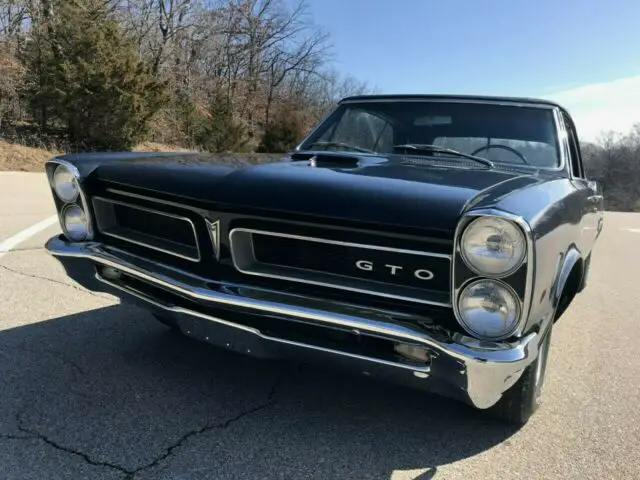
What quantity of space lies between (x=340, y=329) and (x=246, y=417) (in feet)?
2.61

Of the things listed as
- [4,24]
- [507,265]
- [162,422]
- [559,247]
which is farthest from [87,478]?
[4,24]

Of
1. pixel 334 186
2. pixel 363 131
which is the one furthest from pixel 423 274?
pixel 363 131

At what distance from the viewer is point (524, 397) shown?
94.8 inches

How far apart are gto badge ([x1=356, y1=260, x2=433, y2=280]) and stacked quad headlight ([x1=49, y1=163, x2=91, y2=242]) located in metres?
1.46

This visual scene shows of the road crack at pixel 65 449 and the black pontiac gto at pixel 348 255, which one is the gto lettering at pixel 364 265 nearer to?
the black pontiac gto at pixel 348 255

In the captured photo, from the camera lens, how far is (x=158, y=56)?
2834cm

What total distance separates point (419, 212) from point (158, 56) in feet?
96.1

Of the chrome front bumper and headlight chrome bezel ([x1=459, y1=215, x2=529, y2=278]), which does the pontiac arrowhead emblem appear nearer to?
the chrome front bumper

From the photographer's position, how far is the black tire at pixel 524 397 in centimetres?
236

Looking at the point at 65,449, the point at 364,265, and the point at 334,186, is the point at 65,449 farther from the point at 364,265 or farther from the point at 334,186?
the point at 334,186

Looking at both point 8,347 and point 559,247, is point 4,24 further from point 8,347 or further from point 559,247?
point 559,247

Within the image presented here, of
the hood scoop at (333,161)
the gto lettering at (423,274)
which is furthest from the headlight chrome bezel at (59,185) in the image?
the gto lettering at (423,274)

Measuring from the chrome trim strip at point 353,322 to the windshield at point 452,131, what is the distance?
1478mm

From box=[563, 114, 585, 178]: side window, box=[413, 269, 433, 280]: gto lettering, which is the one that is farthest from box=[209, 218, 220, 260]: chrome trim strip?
box=[563, 114, 585, 178]: side window
